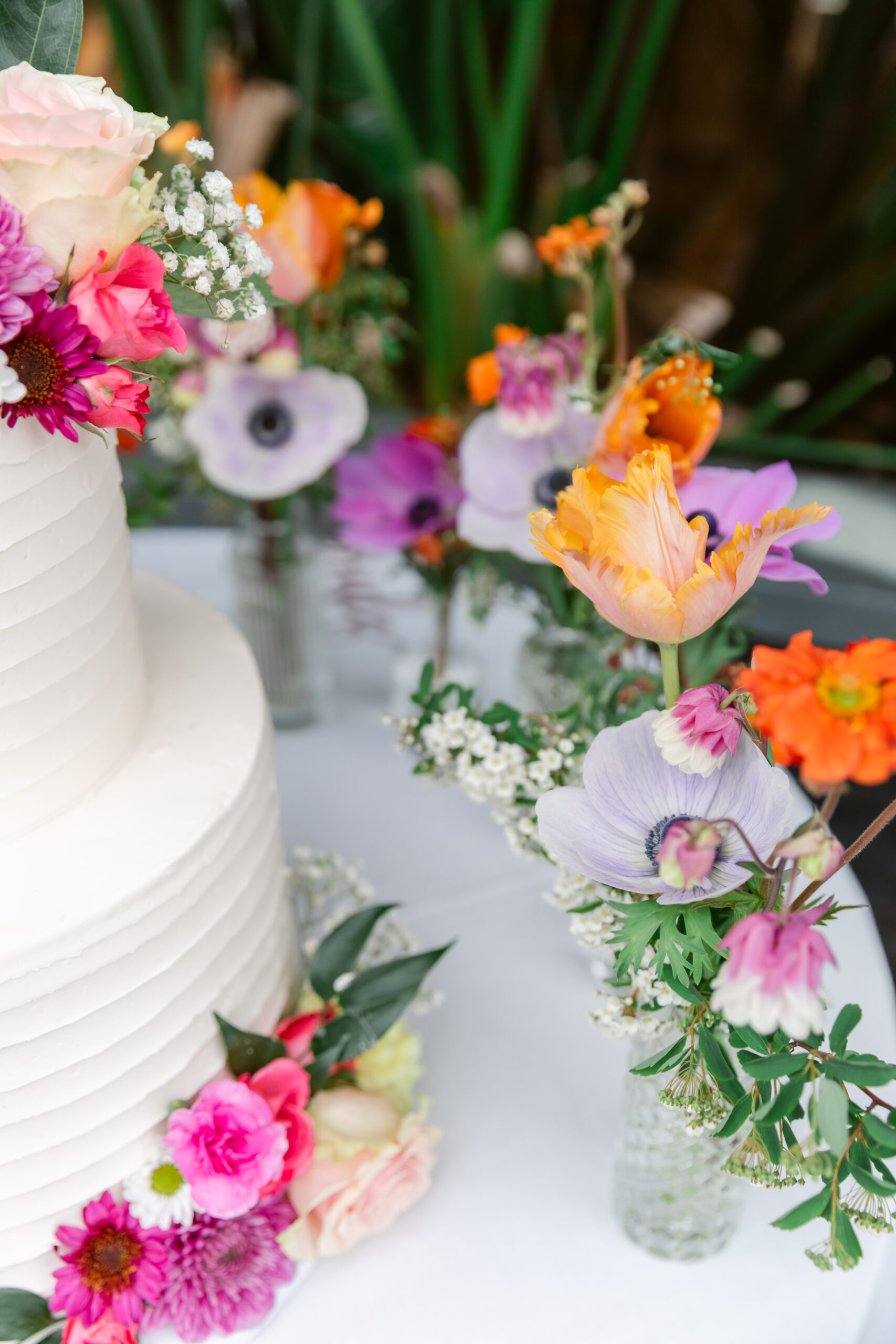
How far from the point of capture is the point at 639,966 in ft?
1.85

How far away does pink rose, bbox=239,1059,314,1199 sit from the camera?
673 millimetres

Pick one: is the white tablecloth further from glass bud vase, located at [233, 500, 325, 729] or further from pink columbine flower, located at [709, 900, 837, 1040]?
pink columbine flower, located at [709, 900, 837, 1040]

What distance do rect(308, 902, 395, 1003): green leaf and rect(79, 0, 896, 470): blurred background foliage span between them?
1.33m

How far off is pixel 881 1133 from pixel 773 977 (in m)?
0.13

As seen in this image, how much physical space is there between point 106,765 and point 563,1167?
0.42 m

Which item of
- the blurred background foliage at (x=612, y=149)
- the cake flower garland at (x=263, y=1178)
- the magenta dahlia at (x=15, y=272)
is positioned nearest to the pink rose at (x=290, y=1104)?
the cake flower garland at (x=263, y=1178)

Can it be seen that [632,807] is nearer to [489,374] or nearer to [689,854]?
[689,854]

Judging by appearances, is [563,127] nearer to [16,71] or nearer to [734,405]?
[734,405]

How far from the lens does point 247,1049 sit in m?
0.68

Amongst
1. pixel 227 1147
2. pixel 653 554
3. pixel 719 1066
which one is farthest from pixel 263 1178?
pixel 653 554

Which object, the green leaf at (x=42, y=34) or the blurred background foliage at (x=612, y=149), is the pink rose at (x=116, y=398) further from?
the blurred background foliage at (x=612, y=149)

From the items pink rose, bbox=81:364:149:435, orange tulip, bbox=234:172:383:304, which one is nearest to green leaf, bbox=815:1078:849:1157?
pink rose, bbox=81:364:149:435

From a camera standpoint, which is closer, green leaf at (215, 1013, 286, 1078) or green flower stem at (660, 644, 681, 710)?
green flower stem at (660, 644, 681, 710)

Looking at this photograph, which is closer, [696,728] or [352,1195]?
[696,728]
